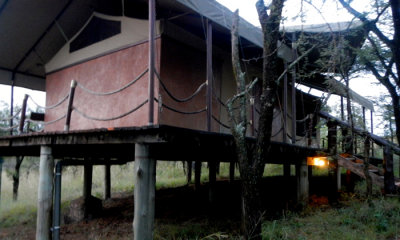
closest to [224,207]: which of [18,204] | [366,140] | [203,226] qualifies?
[203,226]

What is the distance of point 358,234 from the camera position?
16.8 feet

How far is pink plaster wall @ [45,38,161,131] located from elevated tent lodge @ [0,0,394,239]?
0.02 metres

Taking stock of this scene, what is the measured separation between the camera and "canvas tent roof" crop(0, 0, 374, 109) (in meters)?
6.16

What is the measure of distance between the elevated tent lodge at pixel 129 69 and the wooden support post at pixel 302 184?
3 cm

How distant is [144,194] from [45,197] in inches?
107

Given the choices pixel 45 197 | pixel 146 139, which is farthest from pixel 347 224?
pixel 45 197

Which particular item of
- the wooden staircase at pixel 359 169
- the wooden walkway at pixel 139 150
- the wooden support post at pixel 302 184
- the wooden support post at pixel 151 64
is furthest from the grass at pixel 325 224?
the wooden support post at pixel 151 64

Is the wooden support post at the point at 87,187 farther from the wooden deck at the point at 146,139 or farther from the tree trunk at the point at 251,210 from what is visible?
the tree trunk at the point at 251,210

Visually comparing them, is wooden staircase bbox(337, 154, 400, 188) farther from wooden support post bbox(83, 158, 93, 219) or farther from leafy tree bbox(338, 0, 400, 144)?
wooden support post bbox(83, 158, 93, 219)

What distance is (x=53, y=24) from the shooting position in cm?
838

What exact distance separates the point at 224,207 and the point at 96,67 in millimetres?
4741

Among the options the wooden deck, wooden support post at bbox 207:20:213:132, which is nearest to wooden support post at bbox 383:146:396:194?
the wooden deck

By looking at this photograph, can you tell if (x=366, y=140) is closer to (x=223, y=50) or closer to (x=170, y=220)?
(x=223, y=50)

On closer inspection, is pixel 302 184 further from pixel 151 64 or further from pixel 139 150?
pixel 151 64
